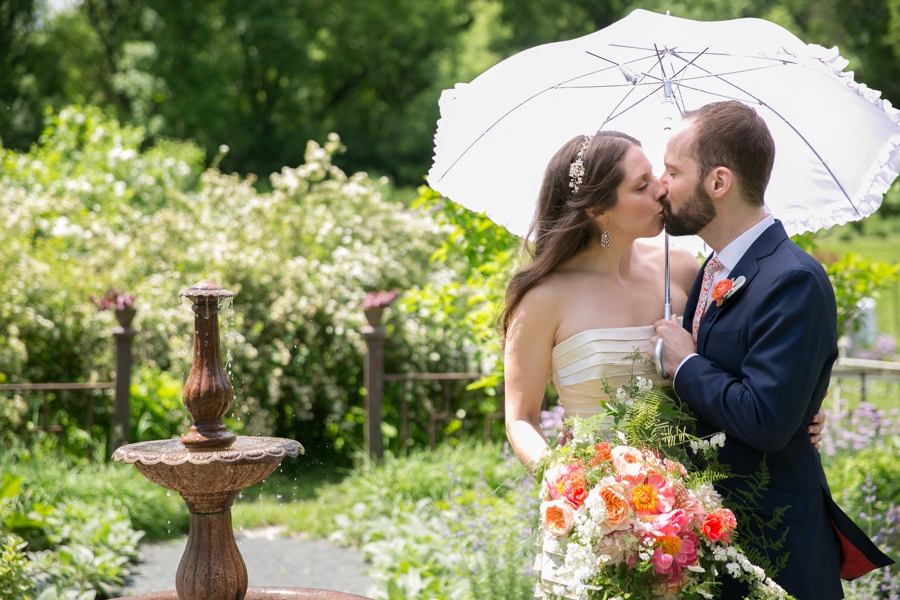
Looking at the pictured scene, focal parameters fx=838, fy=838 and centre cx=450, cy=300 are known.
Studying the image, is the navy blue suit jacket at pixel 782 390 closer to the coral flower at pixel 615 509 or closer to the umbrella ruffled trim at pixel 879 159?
the coral flower at pixel 615 509

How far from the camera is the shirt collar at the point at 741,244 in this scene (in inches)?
94.3

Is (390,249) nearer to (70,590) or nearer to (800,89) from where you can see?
(70,590)

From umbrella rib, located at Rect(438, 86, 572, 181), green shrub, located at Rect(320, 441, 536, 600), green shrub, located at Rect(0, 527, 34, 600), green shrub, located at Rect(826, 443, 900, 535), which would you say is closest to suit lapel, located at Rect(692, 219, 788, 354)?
green shrub, located at Rect(320, 441, 536, 600)

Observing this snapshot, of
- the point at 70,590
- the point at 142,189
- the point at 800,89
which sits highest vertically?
the point at 142,189

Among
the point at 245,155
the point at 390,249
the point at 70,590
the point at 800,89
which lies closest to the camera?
the point at 800,89

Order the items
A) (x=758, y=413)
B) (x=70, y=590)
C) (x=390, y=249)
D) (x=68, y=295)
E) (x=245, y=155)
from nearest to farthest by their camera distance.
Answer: (x=758, y=413), (x=70, y=590), (x=68, y=295), (x=390, y=249), (x=245, y=155)

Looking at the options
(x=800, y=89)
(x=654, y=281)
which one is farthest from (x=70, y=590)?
(x=800, y=89)

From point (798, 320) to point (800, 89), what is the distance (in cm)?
110

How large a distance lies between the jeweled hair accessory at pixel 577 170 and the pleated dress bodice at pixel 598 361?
46cm

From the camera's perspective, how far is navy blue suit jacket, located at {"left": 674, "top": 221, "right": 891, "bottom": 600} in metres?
2.12

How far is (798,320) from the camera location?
2.14 metres

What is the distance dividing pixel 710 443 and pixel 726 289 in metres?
0.43

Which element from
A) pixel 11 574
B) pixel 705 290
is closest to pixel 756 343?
pixel 705 290

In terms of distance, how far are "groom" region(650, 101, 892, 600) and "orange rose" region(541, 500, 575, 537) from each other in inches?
19.1
